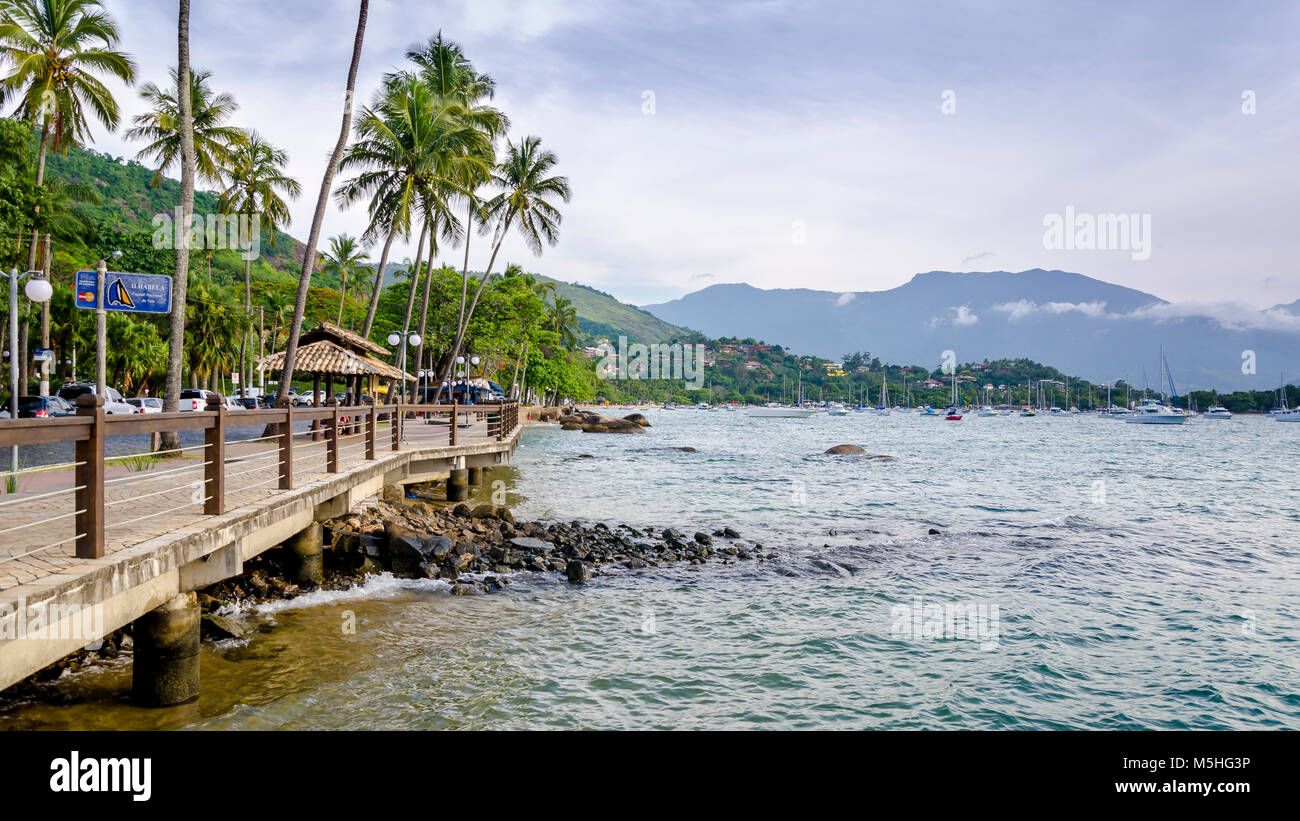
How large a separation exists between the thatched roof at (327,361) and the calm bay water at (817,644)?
703cm

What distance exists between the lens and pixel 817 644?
32.2 feet

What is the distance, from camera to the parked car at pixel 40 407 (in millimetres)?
25688

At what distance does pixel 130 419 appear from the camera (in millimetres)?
6117

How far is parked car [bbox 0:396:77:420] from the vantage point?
1011 inches

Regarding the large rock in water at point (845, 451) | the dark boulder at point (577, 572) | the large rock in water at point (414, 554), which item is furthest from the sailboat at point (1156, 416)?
the large rock in water at point (414, 554)

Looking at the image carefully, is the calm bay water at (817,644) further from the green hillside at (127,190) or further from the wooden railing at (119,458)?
the green hillside at (127,190)

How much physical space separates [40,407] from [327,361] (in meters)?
12.2

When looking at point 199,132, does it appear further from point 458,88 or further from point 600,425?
point 600,425

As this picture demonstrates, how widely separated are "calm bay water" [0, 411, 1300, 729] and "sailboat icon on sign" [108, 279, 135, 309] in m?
7.01

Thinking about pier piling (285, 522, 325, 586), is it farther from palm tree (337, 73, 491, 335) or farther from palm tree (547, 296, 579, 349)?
→ palm tree (547, 296, 579, 349)

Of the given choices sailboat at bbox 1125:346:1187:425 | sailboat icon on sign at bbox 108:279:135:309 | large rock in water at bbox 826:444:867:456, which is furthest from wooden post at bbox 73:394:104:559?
sailboat at bbox 1125:346:1187:425

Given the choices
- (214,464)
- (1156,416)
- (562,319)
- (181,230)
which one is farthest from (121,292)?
(1156,416)

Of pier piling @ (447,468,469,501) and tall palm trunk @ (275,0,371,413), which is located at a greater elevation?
tall palm trunk @ (275,0,371,413)
